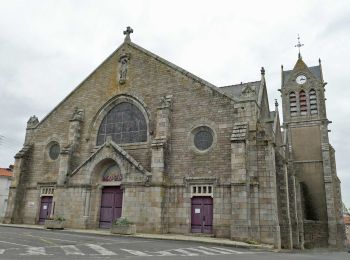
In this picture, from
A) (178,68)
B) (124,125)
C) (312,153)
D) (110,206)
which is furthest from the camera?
(312,153)

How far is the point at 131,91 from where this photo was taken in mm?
21844

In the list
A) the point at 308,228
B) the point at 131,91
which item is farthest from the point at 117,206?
the point at 308,228

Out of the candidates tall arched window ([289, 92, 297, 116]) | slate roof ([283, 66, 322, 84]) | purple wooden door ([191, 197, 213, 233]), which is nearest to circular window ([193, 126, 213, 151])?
purple wooden door ([191, 197, 213, 233])

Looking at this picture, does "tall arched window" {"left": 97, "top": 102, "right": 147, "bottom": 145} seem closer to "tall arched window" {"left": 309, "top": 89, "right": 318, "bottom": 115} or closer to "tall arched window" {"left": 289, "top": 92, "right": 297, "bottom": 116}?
"tall arched window" {"left": 289, "top": 92, "right": 297, "bottom": 116}

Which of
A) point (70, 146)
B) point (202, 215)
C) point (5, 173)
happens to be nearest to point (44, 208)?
point (70, 146)

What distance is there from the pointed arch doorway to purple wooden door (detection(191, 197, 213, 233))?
459 cm

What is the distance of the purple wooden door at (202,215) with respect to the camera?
1747cm

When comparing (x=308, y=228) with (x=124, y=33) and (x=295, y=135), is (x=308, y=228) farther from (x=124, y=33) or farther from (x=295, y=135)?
(x=124, y=33)

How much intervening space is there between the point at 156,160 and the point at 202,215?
3.84 m

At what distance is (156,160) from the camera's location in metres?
18.4

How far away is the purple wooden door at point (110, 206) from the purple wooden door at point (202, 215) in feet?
15.3

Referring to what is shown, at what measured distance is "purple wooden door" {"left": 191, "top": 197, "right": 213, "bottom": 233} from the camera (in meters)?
17.5

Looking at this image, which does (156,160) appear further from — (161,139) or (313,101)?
(313,101)

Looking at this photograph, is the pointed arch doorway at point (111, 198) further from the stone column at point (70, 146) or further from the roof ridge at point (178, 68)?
the roof ridge at point (178, 68)
